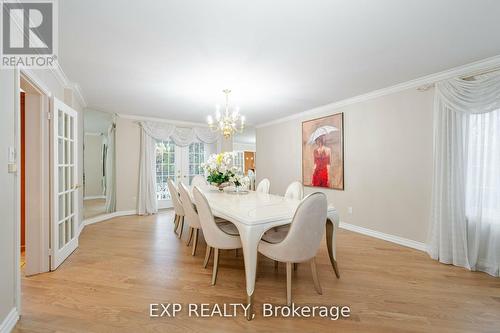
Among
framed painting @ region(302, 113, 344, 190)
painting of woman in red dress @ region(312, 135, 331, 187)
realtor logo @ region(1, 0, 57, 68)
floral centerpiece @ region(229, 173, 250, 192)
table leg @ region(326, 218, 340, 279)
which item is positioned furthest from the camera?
painting of woman in red dress @ region(312, 135, 331, 187)

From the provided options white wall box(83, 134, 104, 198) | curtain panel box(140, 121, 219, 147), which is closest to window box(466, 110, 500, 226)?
curtain panel box(140, 121, 219, 147)

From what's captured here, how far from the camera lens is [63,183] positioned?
111 inches

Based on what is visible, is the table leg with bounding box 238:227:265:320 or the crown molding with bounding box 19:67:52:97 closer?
the table leg with bounding box 238:227:265:320

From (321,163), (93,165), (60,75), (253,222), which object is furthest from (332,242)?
(93,165)

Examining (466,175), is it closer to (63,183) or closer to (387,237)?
(387,237)

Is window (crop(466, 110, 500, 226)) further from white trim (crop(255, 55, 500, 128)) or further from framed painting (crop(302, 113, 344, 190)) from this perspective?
framed painting (crop(302, 113, 344, 190))

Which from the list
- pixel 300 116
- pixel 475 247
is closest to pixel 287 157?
pixel 300 116

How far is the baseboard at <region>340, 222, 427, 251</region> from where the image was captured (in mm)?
3139

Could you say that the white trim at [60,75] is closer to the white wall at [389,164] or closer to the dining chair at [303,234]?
the dining chair at [303,234]

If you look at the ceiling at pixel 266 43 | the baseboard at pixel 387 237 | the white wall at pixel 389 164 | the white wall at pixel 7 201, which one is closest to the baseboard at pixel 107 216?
the ceiling at pixel 266 43

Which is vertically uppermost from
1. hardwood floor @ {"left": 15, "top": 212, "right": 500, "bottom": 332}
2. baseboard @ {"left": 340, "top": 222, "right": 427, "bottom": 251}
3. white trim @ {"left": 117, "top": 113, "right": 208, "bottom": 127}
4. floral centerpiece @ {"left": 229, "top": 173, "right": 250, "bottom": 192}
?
white trim @ {"left": 117, "top": 113, "right": 208, "bottom": 127}

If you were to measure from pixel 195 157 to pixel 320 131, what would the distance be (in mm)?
3536

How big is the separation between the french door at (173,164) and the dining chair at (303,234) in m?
4.42

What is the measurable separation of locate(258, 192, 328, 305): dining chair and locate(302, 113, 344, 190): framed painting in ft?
8.55
